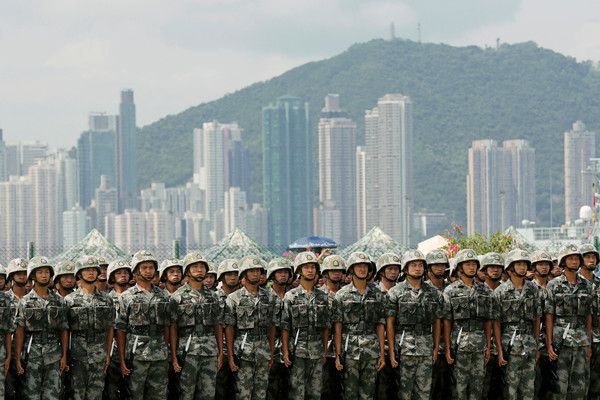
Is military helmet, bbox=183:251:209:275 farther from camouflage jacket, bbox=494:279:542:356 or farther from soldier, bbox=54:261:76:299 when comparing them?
camouflage jacket, bbox=494:279:542:356

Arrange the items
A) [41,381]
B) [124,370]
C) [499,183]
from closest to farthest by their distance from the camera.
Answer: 1. [41,381]
2. [124,370]
3. [499,183]

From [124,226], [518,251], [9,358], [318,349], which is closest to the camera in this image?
[9,358]

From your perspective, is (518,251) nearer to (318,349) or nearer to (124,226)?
(318,349)

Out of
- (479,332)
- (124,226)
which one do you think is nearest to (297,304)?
(479,332)

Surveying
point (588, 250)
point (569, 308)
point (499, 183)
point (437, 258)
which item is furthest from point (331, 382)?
point (499, 183)

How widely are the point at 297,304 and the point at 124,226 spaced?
580ft

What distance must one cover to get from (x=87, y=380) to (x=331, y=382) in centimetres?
228

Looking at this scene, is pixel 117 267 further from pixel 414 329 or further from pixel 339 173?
pixel 339 173

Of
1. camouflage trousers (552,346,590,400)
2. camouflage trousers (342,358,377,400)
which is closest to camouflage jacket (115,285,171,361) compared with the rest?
camouflage trousers (342,358,377,400)

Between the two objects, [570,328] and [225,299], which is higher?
[225,299]

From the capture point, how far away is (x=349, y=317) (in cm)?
1020

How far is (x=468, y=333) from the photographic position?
34.0ft

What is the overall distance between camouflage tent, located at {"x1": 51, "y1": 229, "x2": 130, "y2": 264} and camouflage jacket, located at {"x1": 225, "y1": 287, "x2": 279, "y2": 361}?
21.3 feet

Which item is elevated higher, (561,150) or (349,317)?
(561,150)
